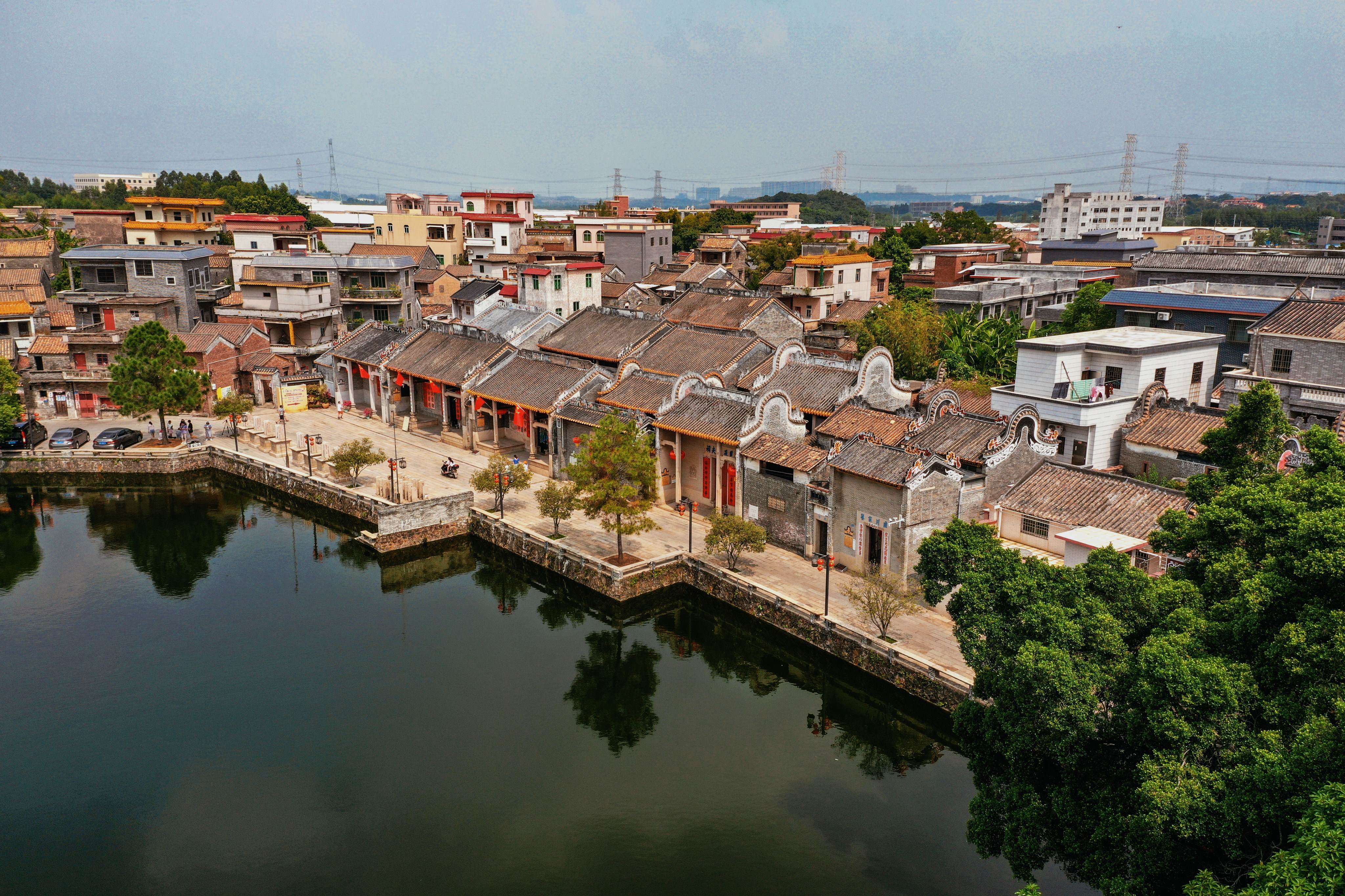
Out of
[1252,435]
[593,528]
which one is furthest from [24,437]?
[1252,435]

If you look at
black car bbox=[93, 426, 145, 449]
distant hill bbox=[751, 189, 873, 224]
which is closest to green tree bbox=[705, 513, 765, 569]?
black car bbox=[93, 426, 145, 449]

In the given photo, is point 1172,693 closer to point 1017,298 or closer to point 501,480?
point 501,480

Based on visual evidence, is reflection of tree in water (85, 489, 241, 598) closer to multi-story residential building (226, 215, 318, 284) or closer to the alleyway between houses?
the alleyway between houses

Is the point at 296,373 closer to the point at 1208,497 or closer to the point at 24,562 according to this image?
the point at 24,562

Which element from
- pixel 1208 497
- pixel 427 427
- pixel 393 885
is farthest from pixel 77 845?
pixel 427 427

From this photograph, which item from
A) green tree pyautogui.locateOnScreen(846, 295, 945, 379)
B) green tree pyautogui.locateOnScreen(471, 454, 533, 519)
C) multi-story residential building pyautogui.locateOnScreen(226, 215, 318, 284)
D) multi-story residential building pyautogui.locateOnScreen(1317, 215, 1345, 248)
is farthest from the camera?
multi-story residential building pyautogui.locateOnScreen(1317, 215, 1345, 248)

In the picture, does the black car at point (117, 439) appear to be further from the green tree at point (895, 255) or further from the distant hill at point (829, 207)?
the distant hill at point (829, 207)
